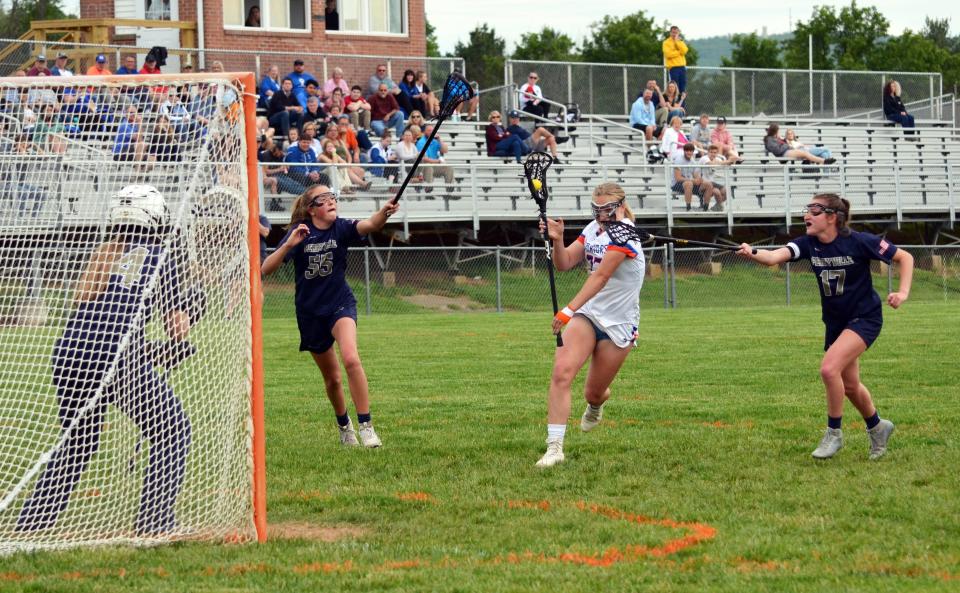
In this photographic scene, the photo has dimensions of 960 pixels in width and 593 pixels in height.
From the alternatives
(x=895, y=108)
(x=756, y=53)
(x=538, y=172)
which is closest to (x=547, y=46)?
(x=756, y=53)

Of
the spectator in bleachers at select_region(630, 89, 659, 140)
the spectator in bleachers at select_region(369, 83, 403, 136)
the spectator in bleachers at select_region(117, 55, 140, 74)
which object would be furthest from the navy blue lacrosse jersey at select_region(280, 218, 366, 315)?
the spectator in bleachers at select_region(630, 89, 659, 140)

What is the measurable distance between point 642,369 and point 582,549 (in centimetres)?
844

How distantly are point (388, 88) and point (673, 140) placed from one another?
6.08m

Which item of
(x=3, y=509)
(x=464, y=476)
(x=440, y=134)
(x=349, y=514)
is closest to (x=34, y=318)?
(x=3, y=509)

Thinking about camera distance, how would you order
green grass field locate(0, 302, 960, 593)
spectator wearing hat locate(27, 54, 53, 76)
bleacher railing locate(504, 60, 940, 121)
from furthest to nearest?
bleacher railing locate(504, 60, 940, 121), spectator wearing hat locate(27, 54, 53, 76), green grass field locate(0, 302, 960, 593)

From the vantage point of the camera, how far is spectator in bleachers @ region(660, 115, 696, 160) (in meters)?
28.8

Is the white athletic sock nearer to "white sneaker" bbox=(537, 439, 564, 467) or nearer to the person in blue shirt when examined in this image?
"white sneaker" bbox=(537, 439, 564, 467)

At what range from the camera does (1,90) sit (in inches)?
282

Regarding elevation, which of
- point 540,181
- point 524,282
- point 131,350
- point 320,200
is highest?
point 540,181

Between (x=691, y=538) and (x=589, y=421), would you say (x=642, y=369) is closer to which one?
(x=589, y=421)

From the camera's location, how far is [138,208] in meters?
6.89

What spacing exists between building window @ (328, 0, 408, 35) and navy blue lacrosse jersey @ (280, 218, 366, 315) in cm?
2426

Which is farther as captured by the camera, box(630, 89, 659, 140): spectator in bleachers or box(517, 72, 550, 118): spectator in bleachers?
box(630, 89, 659, 140): spectator in bleachers

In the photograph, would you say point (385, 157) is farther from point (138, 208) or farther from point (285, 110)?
point (138, 208)
